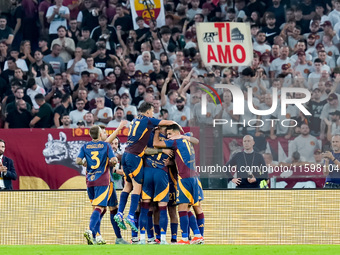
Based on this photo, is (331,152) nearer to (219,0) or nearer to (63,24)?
(219,0)

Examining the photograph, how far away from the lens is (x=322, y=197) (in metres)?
16.2

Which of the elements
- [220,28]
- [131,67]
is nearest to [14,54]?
[131,67]

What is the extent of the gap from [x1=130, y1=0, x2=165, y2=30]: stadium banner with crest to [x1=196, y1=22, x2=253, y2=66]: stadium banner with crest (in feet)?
9.02

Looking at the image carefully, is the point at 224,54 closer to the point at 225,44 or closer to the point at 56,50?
the point at 225,44

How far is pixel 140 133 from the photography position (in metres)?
14.1

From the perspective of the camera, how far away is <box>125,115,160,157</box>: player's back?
14.0m

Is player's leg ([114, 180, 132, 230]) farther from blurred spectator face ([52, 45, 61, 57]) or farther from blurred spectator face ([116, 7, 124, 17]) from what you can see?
blurred spectator face ([116, 7, 124, 17])

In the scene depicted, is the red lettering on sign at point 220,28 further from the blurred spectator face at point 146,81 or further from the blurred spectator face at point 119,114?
the blurred spectator face at point 119,114

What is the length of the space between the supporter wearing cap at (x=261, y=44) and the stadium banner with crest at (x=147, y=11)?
106 inches

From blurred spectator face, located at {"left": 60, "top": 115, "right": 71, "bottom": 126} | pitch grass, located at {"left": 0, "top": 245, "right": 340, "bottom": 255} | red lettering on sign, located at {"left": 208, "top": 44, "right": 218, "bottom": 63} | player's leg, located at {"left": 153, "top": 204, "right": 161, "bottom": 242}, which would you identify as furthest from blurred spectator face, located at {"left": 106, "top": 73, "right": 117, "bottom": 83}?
pitch grass, located at {"left": 0, "top": 245, "right": 340, "bottom": 255}

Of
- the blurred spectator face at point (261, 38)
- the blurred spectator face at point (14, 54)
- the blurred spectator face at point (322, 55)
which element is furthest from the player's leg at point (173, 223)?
the blurred spectator face at point (14, 54)

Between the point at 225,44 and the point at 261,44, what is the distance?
2108mm

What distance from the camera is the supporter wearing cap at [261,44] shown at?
21.6 metres

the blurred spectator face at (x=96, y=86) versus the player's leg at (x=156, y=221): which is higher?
the blurred spectator face at (x=96, y=86)
